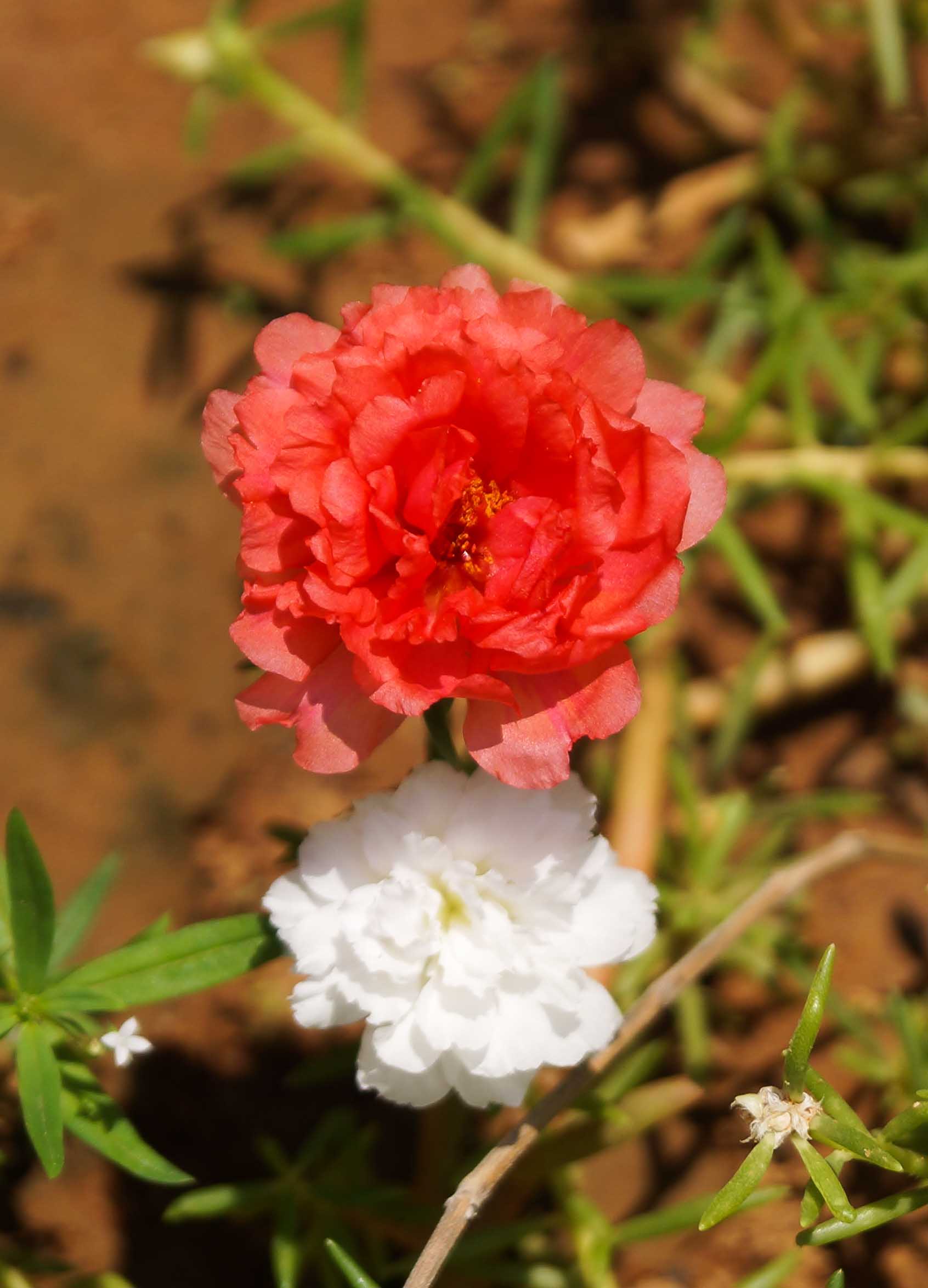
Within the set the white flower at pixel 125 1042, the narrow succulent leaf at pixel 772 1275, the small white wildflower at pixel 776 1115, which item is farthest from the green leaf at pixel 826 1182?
the white flower at pixel 125 1042

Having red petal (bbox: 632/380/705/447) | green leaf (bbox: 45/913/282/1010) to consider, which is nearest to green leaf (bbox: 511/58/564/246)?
red petal (bbox: 632/380/705/447)

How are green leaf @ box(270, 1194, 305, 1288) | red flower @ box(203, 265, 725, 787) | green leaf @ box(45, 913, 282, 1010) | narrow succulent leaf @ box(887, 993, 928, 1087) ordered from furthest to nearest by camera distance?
narrow succulent leaf @ box(887, 993, 928, 1087) → green leaf @ box(270, 1194, 305, 1288) → green leaf @ box(45, 913, 282, 1010) → red flower @ box(203, 265, 725, 787)

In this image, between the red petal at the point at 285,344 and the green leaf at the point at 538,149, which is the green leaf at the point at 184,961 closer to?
the red petal at the point at 285,344

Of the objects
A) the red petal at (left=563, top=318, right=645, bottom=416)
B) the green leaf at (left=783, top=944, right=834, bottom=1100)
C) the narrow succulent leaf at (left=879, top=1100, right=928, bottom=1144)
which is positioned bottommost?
the narrow succulent leaf at (left=879, top=1100, right=928, bottom=1144)

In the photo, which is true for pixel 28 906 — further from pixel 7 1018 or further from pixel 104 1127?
pixel 104 1127

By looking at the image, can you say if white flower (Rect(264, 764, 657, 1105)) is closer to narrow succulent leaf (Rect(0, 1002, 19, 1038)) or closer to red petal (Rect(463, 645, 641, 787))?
red petal (Rect(463, 645, 641, 787))
